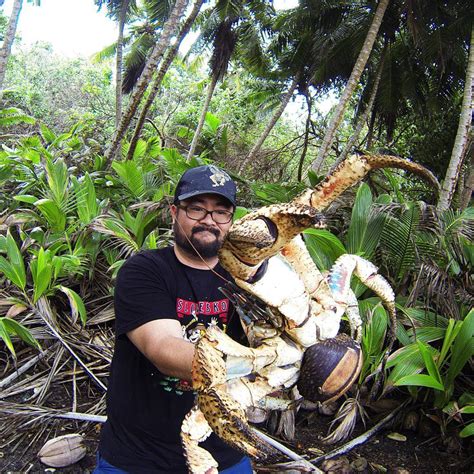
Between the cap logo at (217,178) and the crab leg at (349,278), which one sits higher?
the cap logo at (217,178)

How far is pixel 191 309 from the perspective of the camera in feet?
6.31

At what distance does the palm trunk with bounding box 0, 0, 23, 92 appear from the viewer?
311 inches

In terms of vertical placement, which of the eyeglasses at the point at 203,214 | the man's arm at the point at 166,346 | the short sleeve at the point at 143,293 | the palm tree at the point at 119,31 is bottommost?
the man's arm at the point at 166,346

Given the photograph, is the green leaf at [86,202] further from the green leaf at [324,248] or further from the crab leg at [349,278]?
the crab leg at [349,278]

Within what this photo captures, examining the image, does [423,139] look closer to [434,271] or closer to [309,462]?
[434,271]

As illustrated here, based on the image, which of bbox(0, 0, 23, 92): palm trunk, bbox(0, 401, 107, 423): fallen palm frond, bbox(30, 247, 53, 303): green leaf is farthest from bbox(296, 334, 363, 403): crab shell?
bbox(0, 0, 23, 92): palm trunk

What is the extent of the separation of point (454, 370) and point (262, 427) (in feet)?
4.39

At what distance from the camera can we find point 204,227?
1765 mm

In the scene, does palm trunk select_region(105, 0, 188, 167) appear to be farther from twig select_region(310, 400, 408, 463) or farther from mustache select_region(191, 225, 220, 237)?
mustache select_region(191, 225, 220, 237)

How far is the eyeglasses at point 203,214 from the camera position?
5.87 ft

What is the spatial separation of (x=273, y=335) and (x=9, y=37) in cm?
860

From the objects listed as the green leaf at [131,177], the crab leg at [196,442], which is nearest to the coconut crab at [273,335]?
the crab leg at [196,442]

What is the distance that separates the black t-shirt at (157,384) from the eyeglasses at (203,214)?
0.86 ft

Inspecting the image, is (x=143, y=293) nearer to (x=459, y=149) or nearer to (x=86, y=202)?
(x=86, y=202)
